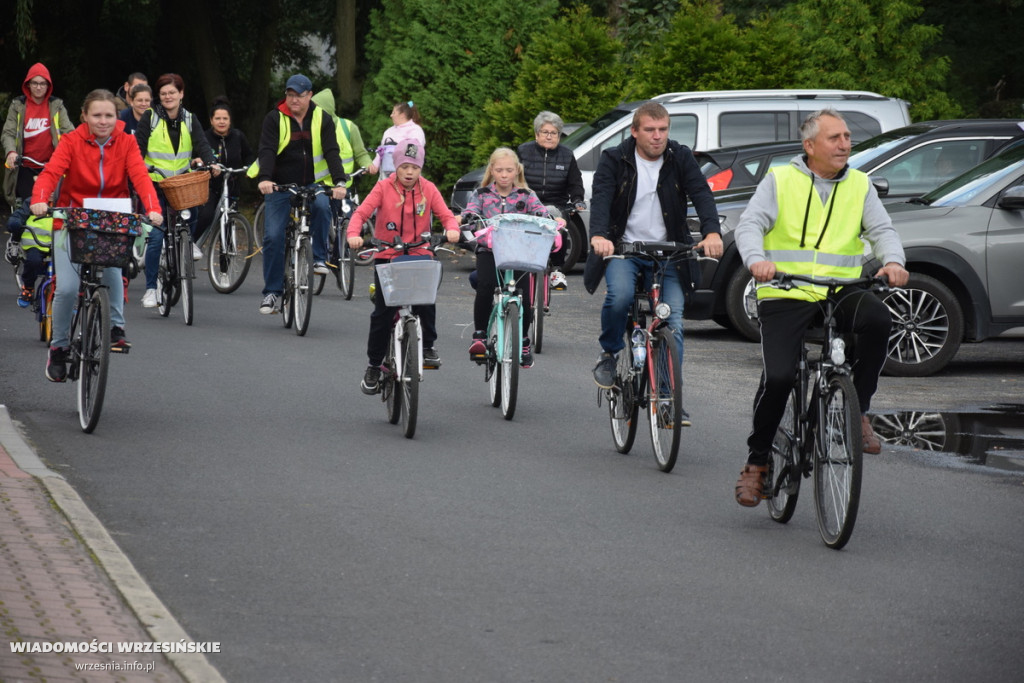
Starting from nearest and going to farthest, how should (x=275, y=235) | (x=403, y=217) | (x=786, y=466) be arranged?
(x=786, y=466) < (x=403, y=217) < (x=275, y=235)

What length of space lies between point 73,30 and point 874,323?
29.6 meters

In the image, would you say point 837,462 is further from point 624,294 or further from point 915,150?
point 915,150

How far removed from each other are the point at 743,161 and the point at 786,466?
1017cm

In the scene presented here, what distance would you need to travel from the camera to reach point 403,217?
393 inches

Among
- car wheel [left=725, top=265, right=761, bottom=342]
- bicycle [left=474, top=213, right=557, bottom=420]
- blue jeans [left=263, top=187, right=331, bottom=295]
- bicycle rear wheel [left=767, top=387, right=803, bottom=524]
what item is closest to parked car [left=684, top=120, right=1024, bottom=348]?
car wheel [left=725, top=265, right=761, bottom=342]

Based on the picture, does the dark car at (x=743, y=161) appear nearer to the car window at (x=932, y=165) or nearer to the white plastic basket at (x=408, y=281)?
the car window at (x=932, y=165)

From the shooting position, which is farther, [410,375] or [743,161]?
[743,161]

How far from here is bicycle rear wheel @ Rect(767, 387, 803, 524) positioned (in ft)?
22.9

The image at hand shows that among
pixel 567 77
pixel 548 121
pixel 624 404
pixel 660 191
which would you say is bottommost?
pixel 624 404

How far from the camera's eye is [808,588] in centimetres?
610

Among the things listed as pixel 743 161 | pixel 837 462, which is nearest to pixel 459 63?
pixel 743 161

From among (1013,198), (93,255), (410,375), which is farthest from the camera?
(1013,198)

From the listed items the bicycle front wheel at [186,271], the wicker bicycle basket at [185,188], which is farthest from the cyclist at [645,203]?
the bicycle front wheel at [186,271]

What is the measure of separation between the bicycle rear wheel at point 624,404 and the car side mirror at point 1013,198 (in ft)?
13.1
